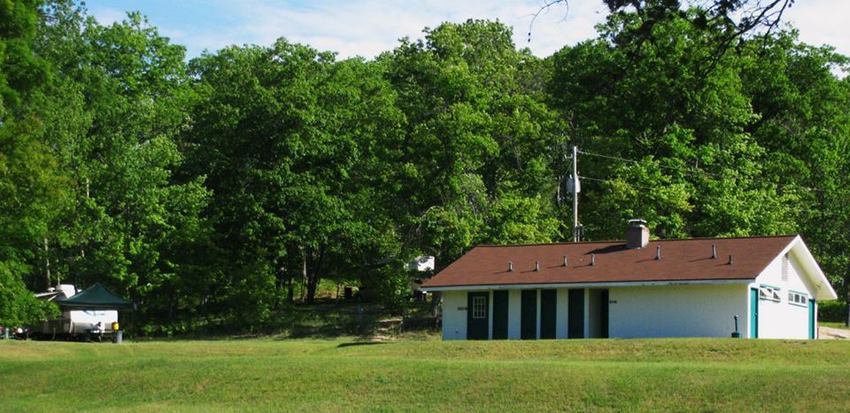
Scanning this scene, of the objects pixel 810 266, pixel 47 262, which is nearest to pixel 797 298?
pixel 810 266

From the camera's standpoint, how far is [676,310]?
35562 millimetres

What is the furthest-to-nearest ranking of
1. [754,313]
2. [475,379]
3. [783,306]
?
1. [783,306]
2. [754,313]
3. [475,379]

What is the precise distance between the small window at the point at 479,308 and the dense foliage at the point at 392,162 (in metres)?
8.45

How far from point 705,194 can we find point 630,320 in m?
16.5

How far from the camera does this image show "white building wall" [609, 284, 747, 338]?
34.6 m

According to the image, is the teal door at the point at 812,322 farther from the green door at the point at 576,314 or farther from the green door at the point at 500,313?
the green door at the point at 500,313

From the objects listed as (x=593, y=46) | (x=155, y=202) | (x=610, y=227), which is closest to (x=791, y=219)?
(x=610, y=227)

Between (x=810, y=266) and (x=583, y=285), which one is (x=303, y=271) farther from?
(x=810, y=266)

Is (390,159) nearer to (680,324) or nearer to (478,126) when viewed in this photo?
(478,126)

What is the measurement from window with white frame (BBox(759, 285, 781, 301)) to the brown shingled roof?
43.7 inches

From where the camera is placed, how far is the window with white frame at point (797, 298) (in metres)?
38.0

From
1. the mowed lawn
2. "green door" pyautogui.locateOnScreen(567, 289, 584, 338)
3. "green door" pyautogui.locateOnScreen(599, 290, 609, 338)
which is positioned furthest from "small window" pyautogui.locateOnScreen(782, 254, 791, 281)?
the mowed lawn

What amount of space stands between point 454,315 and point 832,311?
75.4ft

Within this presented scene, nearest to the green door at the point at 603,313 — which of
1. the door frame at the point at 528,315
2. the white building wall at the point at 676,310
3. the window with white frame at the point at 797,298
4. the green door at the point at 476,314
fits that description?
the white building wall at the point at 676,310
